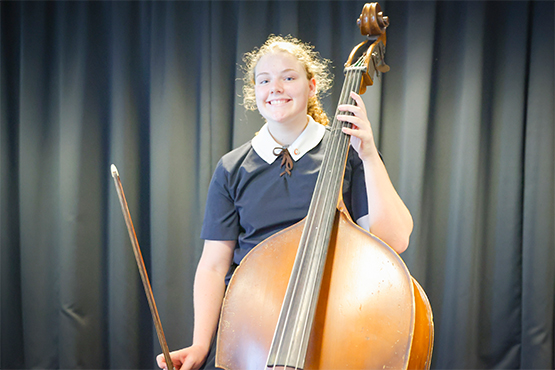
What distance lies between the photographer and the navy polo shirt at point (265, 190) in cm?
106

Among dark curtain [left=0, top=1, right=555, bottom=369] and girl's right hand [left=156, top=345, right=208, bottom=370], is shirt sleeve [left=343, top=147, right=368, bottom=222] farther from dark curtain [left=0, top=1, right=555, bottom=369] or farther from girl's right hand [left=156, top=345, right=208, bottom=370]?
dark curtain [left=0, top=1, right=555, bottom=369]

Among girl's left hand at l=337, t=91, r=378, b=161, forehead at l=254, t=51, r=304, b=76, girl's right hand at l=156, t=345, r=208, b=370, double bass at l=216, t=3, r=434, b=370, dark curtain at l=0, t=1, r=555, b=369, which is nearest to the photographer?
double bass at l=216, t=3, r=434, b=370

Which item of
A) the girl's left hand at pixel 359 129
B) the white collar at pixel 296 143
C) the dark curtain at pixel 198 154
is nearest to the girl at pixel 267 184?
the white collar at pixel 296 143

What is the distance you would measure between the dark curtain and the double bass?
130 cm

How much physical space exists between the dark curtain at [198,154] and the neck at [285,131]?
944 mm

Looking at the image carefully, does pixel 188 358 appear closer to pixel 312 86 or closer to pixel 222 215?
pixel 222 215

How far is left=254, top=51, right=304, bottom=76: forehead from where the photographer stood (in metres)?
1.07

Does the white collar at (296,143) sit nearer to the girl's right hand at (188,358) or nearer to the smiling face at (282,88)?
the smiling face at (282,88)

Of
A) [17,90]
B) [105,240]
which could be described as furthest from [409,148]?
[17,90]

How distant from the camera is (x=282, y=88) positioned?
3.46 ft

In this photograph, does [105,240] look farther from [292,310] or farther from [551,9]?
[551,9]

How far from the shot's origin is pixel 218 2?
2094mm

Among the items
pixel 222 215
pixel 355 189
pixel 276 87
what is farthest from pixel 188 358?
pixel 276 87

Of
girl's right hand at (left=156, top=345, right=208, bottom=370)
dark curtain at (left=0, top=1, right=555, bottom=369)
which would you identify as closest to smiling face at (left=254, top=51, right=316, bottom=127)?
girl's right hand at (left=156, top=345, right=208, bottom=370)
